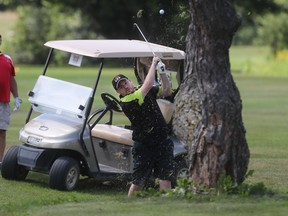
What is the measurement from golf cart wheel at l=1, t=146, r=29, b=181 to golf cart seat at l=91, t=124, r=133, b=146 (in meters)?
1.01

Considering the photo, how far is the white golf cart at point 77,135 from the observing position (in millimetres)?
10328

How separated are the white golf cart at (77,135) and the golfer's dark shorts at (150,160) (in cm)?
95

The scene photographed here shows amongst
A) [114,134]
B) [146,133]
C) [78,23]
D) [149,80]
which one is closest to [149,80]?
[149,80]

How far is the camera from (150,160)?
963 cm

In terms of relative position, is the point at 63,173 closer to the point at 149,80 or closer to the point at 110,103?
the point at 110,103

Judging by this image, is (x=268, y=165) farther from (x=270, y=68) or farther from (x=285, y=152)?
(x=270, y=68)

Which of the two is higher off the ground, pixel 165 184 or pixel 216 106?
pixel 216 106

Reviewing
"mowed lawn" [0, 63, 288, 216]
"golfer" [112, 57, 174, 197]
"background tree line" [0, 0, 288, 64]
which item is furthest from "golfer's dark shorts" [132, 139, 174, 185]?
"background tree line" [0, 0, 288, 64]

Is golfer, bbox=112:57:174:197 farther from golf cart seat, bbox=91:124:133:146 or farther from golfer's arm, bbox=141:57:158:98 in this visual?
golf cart seat, bbox=91:124:133:146

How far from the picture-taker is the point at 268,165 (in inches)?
506

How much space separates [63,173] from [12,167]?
1.06m

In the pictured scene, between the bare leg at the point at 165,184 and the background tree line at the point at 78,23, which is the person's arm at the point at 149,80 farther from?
the background tree line at the point at 78,23

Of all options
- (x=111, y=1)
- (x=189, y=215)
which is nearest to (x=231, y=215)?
(x=189, y=215)

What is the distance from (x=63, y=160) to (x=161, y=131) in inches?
55.5
